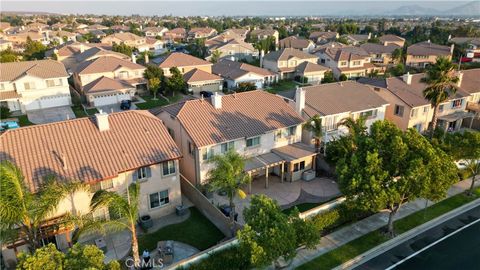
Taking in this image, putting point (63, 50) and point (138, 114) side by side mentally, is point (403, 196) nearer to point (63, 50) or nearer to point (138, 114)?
point (138, 114)

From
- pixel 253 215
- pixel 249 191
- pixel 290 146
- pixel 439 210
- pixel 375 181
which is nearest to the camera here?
pixel 253 215

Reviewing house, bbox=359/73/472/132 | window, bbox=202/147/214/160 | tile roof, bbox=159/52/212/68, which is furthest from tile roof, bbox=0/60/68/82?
house, bbox=359/73/472/132

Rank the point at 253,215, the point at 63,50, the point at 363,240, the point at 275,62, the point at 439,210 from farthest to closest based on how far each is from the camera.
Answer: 1. the point at 63,50
2. the point at 275,62
3. the point at 439,210
4. the point at 363,240
5. the point at 253,215

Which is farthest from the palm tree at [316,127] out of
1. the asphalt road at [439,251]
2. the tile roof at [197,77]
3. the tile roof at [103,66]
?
the tile roof at [103,66]

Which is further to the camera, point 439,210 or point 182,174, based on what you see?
point 182,174

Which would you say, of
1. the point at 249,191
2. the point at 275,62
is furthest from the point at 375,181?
the point at 275,62

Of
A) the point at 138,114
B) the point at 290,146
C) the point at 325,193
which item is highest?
the point at 138,114

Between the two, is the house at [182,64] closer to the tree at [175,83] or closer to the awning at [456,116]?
the tree at [175,83]
